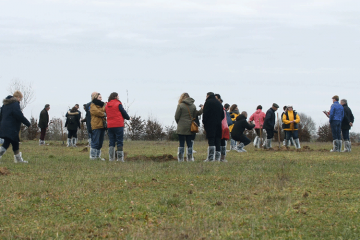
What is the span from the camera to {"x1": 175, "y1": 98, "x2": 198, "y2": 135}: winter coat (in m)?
14.1

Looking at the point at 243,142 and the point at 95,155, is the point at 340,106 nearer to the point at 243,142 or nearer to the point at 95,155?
the point at 243,142

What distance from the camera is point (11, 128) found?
12.9 meters

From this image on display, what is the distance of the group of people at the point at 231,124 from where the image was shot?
14.2 metres

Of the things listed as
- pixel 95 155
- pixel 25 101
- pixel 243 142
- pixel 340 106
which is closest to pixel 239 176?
pixel 95 155

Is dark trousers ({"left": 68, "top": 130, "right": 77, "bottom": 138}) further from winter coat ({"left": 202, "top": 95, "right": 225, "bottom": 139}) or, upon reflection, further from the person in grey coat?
winter coat ({"left": 202, "top": 95, "right": 225, "bottom": 139})

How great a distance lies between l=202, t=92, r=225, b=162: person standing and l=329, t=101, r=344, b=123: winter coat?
24.2ft

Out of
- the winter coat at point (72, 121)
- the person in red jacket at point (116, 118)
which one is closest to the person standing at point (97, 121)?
the person in red jacket at point (116, 118)

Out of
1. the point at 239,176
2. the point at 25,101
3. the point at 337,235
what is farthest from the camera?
the point at 25,101

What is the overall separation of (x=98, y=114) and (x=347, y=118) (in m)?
11.0

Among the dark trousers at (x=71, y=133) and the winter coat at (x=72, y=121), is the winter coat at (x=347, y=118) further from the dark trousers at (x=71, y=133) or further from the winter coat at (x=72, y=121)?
the dark trousers at (x=71, y=133)

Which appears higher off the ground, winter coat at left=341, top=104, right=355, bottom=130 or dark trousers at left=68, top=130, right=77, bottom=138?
winter coat at left=341, top=104, right=355, bottom=130

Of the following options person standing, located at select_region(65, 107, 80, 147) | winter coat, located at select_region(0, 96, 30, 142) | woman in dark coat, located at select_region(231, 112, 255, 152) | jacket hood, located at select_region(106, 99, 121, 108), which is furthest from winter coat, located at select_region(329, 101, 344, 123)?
person standing, located at select_region(65, 107, 80, 147)

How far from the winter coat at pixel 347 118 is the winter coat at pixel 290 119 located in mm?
2289

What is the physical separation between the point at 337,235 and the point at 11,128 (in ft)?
32.1
